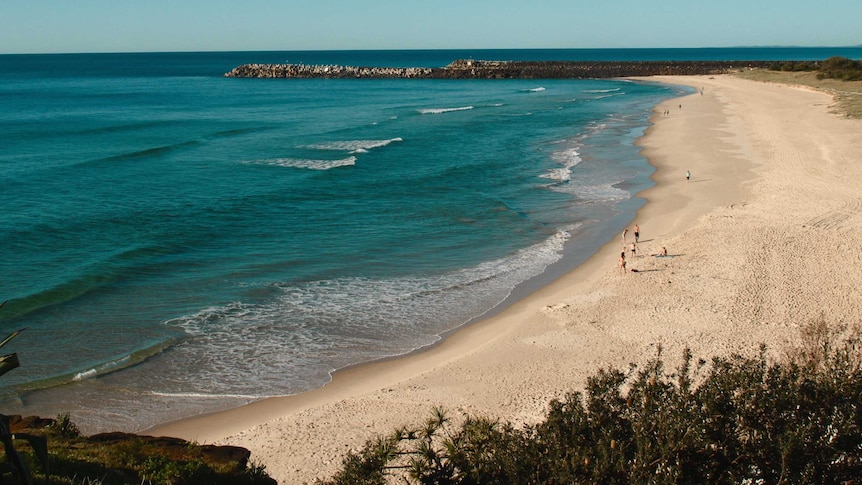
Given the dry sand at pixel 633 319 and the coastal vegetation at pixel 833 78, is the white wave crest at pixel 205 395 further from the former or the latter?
the coastal vegetation at pixel 833 78

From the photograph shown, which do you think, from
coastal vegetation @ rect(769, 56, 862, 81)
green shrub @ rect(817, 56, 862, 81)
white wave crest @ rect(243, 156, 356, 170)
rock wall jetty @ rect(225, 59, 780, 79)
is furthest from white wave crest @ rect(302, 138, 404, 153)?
rock wall jetty @ rect(225, 59, 780, 79)

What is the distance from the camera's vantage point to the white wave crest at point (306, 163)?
42.0 meters

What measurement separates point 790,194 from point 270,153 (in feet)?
97.8

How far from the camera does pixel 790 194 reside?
32.0 meters

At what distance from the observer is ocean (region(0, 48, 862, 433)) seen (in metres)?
17.5

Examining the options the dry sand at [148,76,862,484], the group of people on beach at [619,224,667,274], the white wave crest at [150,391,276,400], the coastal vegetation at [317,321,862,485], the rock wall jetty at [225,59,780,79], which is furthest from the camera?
the rock wall jetty at [225,59,780,79]

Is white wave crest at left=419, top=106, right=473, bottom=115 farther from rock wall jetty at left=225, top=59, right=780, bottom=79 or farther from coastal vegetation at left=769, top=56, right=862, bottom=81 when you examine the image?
rock wall jetty at left=225, top=59, right=780, bottom=79

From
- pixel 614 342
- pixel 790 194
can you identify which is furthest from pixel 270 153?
pixel 614 342

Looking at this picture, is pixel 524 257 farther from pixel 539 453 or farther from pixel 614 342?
pixel 539 453

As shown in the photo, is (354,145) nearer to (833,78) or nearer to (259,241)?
(259,241)

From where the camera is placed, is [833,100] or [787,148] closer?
[787,148]

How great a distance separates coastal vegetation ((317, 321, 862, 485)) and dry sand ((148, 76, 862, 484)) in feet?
14.2

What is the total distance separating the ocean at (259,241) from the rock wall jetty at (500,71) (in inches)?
2952

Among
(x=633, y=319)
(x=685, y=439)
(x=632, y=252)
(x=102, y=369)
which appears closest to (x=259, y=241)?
(x=102, y=369)
